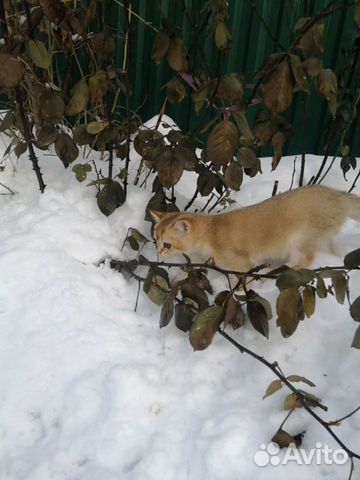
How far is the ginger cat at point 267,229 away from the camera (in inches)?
110

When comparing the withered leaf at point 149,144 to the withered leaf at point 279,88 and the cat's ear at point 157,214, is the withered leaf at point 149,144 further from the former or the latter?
the withered leaf at point 279,88

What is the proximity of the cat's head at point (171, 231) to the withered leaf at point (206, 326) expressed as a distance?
0.94 metres

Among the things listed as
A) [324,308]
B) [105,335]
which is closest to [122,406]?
[105,335]

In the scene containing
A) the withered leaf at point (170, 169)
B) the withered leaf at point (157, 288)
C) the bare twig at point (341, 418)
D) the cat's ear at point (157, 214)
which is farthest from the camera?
the cat's ear at point (157, 214)

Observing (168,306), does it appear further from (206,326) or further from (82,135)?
(82,135)

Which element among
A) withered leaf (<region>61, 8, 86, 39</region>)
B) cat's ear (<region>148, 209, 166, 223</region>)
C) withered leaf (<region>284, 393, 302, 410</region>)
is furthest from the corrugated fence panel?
withered leaf (<region>284, 393, 302, 410</region>)

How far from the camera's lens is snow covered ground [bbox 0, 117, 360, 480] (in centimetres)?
182

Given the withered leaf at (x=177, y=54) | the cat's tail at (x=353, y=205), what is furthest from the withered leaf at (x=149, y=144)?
the cat's tail at (x=353, y=205)

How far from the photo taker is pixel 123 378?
81.6 inches

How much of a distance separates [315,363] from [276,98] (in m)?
1.09

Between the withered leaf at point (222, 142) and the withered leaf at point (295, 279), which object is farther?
the withered leaf at point (222, 142)

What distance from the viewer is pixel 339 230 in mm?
2814

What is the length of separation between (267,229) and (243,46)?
5.41ft

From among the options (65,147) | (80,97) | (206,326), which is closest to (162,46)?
(80,97)
